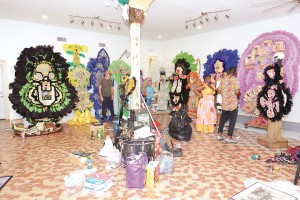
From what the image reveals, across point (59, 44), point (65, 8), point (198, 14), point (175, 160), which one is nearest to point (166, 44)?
point (198, 14)

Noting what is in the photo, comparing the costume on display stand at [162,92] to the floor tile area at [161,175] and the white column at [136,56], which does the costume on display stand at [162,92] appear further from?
the white column at [136,56]

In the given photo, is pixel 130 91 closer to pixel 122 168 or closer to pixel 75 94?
pixel 122 168

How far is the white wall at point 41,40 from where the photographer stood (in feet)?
16.8

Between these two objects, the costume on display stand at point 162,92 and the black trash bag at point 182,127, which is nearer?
the black trash bag at point 182,127

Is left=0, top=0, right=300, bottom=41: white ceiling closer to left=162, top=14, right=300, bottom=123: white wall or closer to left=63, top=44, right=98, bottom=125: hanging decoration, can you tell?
left=162, top=14, right=300, bottom=123: white wall

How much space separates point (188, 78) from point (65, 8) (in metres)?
3.91

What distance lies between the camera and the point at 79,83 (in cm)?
572

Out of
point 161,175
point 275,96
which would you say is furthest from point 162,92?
point 161,175

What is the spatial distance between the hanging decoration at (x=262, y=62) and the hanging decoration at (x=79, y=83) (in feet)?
14.0

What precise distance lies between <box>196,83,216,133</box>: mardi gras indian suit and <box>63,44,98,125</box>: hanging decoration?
3116 mm

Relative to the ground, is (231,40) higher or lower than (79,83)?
higher

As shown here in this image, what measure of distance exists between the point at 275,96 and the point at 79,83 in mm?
4658

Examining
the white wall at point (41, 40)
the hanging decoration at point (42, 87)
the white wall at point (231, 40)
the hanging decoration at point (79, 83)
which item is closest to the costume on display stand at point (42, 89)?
the hanging decoration at point (42, 87)

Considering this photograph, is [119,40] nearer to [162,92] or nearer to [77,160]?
[162,92]
